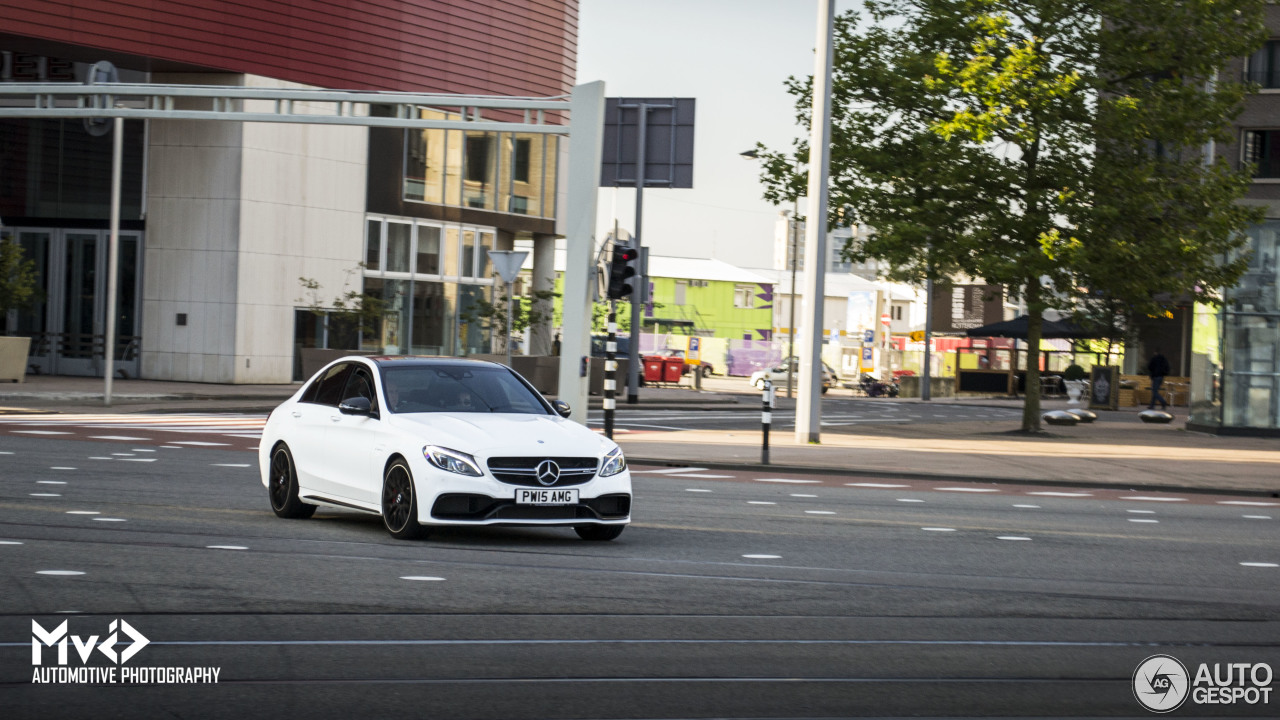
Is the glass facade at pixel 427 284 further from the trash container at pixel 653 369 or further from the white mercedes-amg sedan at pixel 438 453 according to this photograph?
the white mercedes-amg sedan at pixel 438 453

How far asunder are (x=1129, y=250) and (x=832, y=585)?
20394 millimetres

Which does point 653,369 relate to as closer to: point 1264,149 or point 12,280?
point 1264,149

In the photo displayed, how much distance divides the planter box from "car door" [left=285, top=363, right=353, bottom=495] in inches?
879

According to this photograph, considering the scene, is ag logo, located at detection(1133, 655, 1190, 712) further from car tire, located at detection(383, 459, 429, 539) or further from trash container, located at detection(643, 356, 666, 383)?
trash container, located at detection(643, 356, 666, 383)

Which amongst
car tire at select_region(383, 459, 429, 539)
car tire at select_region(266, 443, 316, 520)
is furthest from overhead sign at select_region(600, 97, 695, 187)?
car tire at select_region(383, 459, 429, 539)

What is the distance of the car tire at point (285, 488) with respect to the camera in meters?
12.1

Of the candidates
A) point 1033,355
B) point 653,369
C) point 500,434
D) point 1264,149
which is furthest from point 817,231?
point 1264,149

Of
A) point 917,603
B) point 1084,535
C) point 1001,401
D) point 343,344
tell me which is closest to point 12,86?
point 343,344

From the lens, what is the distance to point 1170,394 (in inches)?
2067

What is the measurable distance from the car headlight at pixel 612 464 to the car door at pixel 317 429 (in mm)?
2212

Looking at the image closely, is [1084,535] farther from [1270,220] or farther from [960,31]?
[1270,220]

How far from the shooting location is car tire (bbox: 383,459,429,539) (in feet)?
34.8

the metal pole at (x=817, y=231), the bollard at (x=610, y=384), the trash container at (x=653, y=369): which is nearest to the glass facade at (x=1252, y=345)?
the metal pole at (x=817, y=231)

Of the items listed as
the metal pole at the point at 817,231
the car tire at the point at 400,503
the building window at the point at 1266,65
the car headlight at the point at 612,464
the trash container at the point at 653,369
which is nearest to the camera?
the car tire at the point at 400,503
